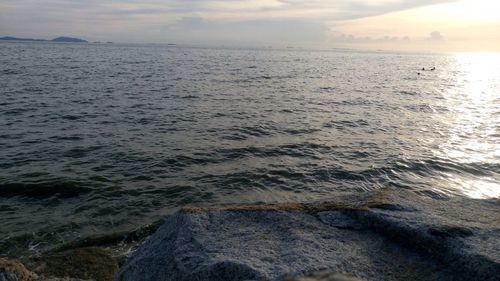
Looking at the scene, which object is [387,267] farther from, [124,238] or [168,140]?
[168,140]

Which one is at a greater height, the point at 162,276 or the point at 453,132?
the point at 162,276

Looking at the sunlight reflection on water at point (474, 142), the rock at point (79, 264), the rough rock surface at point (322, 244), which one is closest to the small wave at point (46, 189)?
the rock at point (79, 264)

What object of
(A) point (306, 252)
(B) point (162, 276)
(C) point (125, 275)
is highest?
(A) point (306, 252)

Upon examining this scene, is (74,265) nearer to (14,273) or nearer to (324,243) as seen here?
(14,273)

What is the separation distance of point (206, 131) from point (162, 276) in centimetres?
1803

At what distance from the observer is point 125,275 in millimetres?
6875

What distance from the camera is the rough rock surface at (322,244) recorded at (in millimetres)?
5695

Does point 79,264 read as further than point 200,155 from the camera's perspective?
No

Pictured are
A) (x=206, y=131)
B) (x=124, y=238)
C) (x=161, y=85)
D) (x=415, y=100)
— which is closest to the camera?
(x=124, y=238)

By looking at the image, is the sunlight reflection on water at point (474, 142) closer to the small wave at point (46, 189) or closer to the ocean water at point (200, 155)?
the ocean water at point (200, 155)

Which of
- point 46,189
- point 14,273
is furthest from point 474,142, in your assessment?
point 14,273

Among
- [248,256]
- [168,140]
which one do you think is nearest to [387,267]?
[248,256]

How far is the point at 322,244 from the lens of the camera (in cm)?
646

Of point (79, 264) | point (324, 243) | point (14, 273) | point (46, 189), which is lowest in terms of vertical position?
point (46, 189)
